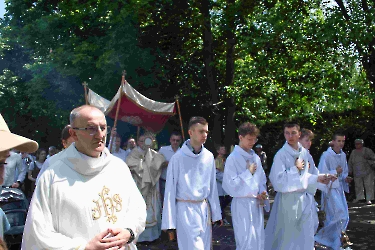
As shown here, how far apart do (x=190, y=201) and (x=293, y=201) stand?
1.86 m

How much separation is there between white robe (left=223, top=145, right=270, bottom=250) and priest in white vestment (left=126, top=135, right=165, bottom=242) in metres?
3.82

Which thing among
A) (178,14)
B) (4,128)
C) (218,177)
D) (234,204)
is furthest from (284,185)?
(178,14)

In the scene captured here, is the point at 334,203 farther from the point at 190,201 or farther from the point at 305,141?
the point at 190,201

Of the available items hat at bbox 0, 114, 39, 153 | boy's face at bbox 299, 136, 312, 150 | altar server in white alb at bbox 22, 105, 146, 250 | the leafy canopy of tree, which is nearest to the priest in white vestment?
boy's face at bbox 299, 136, 312, 150

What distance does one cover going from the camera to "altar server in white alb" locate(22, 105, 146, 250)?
408 cm

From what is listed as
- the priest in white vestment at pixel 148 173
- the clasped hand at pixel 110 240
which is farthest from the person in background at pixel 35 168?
the clasped hand at pixel 110 240

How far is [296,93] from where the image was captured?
2048 centimetres

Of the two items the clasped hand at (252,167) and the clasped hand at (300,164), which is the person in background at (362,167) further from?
the clasped hand at (252,167)

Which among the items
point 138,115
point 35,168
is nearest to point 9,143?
point 138,115

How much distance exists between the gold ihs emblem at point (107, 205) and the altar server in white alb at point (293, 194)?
5000 millimetres

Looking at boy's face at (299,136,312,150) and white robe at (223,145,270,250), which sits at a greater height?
boy's face at (299,136,312,150)

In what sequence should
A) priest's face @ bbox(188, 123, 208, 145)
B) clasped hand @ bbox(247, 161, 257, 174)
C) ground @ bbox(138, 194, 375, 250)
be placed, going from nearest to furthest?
priest's face @ bbox(188, 123, 208, 145), clasped hand @ bbox(247, 161, 257, 174), ground @ bbox(138, 194, 375, 250)

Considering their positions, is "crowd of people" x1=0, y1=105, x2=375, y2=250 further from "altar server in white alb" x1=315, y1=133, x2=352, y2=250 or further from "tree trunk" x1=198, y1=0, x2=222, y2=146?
"tree trunk" x1=198, y1=0, x2=222, y2=146

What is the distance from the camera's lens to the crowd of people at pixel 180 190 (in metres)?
4.16
